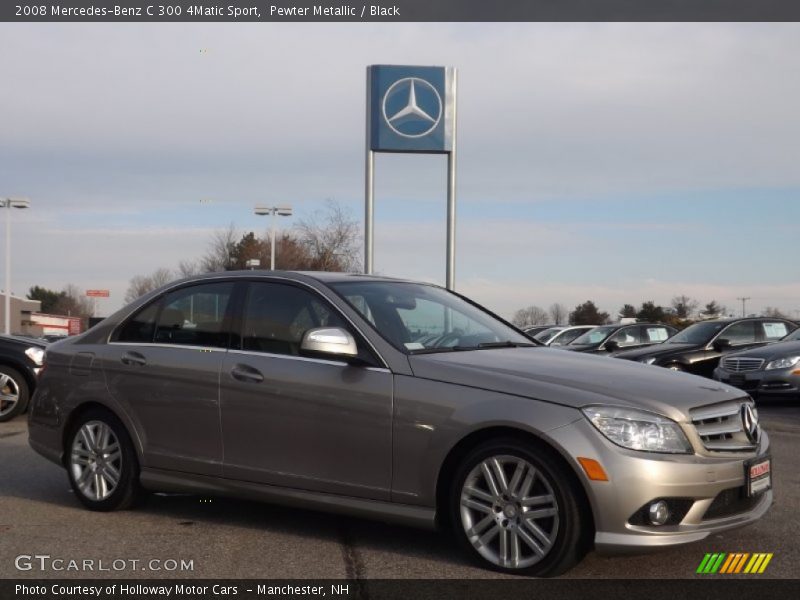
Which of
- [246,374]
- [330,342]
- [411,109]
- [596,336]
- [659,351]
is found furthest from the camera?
[596,336]

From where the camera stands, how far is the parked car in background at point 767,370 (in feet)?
48.1

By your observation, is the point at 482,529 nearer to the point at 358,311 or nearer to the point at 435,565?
the point at 435,565

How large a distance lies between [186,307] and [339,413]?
5.55 ft

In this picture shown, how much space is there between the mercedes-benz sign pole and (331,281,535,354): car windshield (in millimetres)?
14725

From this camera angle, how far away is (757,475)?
5156mm

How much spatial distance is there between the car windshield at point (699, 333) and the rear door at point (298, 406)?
13314 millimetres

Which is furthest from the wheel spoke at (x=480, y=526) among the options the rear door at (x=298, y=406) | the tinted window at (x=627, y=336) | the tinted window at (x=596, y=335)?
the tinted window at (x=596, y=335)

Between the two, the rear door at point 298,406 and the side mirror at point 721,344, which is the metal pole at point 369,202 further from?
the rear door at point 298,406

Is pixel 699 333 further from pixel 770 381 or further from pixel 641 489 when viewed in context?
pixel 641 489

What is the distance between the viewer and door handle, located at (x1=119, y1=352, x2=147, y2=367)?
6.54 metres

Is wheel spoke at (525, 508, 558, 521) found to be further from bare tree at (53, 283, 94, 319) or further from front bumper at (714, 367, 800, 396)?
bare tree at (53, 283, 94, 319)

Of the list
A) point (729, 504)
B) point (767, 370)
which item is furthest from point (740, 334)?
point (729, 504)

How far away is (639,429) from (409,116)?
57.2ft

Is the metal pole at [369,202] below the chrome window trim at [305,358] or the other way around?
the other way around
